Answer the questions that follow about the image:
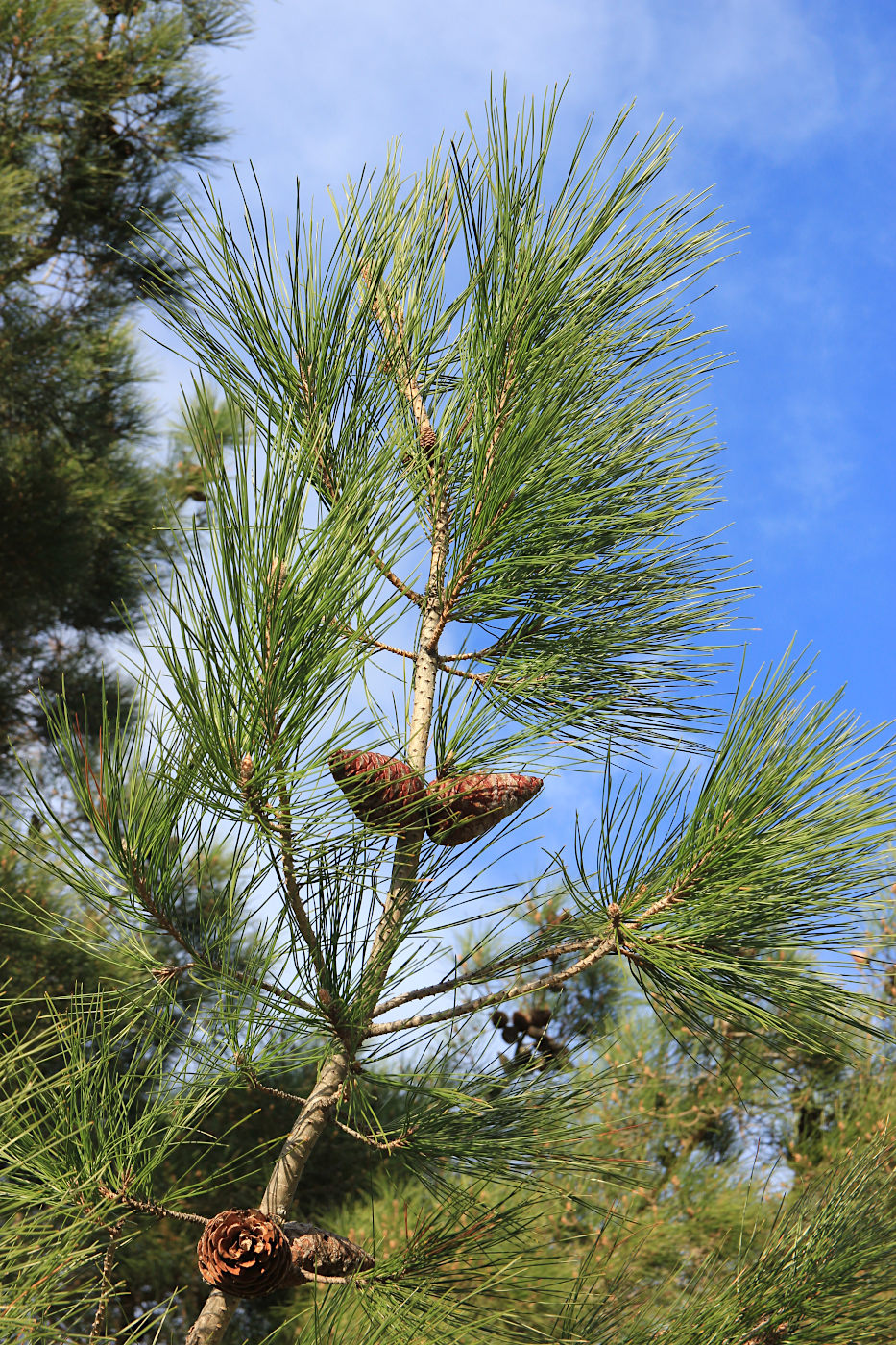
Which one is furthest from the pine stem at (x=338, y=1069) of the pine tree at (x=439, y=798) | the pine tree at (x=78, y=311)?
the pine tree at (x=78, y=311)

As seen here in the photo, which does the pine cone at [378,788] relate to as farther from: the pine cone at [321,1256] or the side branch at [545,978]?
the pine cone at [321,1256]

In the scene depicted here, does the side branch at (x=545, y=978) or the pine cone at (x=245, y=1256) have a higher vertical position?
the side branch at (x=545, y=978)

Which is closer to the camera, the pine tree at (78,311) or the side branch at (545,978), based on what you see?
the side branch at (545,978)

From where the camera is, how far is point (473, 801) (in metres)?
0.59

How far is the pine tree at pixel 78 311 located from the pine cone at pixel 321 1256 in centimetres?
182

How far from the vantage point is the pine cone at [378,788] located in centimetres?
54

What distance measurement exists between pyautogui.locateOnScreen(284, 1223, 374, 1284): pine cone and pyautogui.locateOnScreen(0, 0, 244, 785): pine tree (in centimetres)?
182

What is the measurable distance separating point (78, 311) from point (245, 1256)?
2486mm

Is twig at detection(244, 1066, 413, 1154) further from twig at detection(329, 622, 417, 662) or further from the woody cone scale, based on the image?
twig at detection(329, 622, 417, 662)

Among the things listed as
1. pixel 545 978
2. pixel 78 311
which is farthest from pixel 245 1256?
pixel 78 311

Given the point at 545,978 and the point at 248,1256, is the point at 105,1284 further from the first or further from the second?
the point at 545,978

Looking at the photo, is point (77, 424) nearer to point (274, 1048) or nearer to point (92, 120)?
point (92, 120)

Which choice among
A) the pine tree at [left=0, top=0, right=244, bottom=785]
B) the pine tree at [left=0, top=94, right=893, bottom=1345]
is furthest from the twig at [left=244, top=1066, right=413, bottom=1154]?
the pine tree at [left=0, top=0, right=244, bottom=785]

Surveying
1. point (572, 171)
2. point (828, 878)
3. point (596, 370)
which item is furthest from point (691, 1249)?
point (572, 171)
